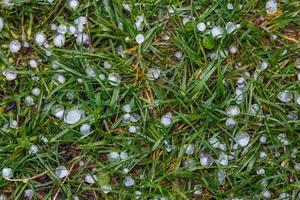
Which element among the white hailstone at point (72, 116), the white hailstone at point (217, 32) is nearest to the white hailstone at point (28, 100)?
the white hailstone at point (72, 116)

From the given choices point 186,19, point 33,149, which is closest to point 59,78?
point 33,149

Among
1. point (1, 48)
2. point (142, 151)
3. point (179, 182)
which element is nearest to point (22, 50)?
point (1, 48)

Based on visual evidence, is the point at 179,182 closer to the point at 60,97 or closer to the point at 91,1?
the point at 60,97

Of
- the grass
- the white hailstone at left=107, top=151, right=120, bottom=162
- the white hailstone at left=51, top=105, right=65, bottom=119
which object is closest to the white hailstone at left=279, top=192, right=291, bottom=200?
the grass

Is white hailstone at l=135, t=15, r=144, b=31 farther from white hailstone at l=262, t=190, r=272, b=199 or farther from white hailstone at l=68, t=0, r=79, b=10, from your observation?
white hailstone at l=262, t=190, r=272, b=199

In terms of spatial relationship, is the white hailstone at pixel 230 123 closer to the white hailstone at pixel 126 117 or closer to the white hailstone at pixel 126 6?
the white hailstone at pixel 126 117

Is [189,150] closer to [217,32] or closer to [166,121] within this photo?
[166,121]

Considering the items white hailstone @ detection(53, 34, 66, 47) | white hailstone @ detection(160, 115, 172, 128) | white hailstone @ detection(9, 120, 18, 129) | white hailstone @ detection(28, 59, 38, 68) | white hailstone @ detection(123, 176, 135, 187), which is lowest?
white hailstone @ detection(123, 176, 135, 187)
